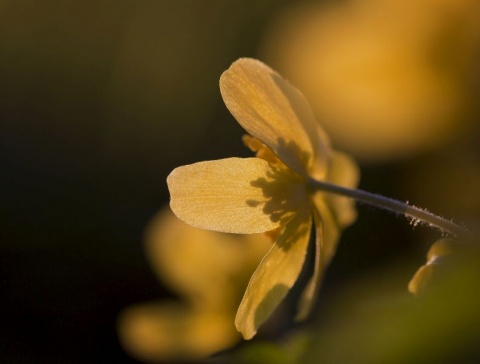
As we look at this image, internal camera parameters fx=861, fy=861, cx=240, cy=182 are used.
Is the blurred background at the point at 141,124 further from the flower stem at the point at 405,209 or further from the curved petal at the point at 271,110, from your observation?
the flower stem at the point at 405,209

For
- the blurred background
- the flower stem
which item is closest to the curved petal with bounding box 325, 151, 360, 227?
the flower stem

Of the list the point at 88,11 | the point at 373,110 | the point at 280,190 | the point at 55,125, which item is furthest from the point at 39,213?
the point at 280,190

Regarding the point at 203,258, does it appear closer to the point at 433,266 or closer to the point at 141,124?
the point at 433,266

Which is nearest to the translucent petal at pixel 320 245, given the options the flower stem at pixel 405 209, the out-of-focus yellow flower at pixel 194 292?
the flower stem at pixel 405 209

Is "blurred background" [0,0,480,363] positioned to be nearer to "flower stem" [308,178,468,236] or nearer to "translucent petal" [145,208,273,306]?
"translucent petal" [145,208,273,306]

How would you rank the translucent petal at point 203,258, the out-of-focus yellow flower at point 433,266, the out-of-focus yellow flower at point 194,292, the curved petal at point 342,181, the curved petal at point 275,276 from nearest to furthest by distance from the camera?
the out-of-focus yellow flower at point 433,266
the curved petal at point 275,276
the curved petal at point 342,181
the out-of-focus yellow flower at point 194,292
the translucent petal at point 203,258

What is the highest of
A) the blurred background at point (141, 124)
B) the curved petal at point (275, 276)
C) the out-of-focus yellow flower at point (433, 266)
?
the out-of-focus yellow flower at point (433, 266)

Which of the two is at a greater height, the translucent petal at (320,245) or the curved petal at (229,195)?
the curved petal at (229,195)

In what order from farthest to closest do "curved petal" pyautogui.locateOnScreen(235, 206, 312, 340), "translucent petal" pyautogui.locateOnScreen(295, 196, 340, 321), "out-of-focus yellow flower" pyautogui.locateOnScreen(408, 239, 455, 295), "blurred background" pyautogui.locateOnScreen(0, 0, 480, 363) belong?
"blurred background" pyautogui.locateOnScreen(0, 0, 480, 363) < "translucent petal" pyautogui.locateOnScreen(295, 196, 340, 321) < "curved petal" pyautogui.locateOnScreen(235, 206, 312, 340) < "out-of-focus yellow flower" pyautogui.locateOnScreen(408, 239, 455, 295)
